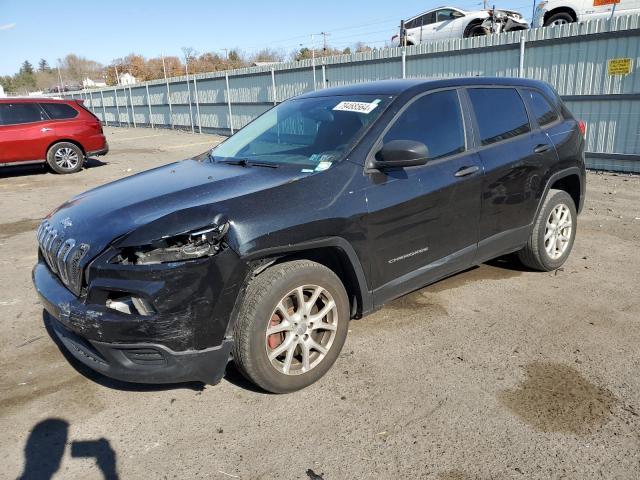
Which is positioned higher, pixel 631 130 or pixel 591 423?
pixel 631 130

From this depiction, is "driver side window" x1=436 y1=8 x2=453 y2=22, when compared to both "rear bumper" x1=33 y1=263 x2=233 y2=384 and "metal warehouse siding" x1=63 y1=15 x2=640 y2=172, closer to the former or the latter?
"metal warehouse siding" x1=63 y1=15 x2=640 y2=172

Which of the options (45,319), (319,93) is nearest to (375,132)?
(319,93)

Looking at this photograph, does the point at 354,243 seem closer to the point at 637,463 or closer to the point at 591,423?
the point at 591,423

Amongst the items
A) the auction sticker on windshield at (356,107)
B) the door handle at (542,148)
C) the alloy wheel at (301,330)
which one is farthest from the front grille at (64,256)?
the door handle at (542,148)

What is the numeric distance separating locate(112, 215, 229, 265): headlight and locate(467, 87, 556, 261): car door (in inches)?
86.8

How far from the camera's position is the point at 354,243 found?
311cm

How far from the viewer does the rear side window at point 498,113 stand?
13.2 ft

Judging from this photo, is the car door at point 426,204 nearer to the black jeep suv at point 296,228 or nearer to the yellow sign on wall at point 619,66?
the black jeep suv at point 296,228

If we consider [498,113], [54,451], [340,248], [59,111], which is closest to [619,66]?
[498,113]

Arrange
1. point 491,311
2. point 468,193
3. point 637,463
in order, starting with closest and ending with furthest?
point 637,463 < point 468,193 < point 491,311

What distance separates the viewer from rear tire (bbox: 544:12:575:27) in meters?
13.4

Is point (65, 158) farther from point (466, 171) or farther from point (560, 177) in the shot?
point (560, 177)

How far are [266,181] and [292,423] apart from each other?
4.56 ft

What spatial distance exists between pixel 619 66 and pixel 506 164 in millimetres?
6992
